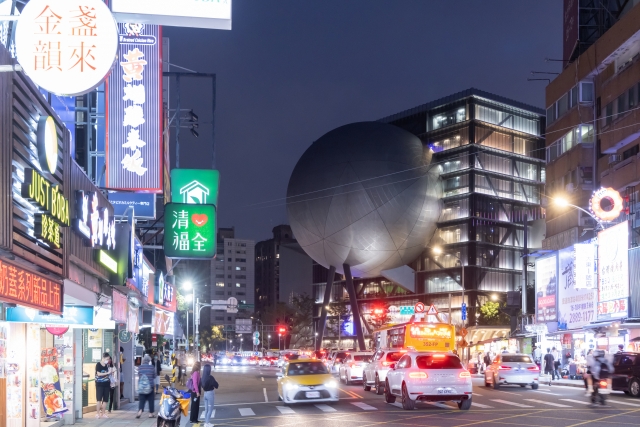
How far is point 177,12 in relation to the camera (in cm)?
1296

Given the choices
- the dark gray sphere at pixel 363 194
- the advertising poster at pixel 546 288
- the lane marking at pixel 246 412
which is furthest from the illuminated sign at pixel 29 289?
the dark gray sphere at pixel 363 194

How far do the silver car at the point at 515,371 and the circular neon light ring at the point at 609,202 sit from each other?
37.4 feet

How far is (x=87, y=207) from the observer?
1842cm

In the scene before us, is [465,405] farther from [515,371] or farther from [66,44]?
[66,44]

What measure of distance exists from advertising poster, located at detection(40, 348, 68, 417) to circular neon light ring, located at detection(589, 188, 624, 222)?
3268cm

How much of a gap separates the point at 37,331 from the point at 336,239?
7836cm

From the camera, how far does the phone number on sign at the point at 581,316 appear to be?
47281mm

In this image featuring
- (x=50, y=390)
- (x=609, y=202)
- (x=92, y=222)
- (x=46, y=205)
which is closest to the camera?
(x=46, y=205)

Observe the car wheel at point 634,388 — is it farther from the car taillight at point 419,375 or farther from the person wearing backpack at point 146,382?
the person wearing backpack at point 146,382

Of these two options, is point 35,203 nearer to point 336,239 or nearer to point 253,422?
point 253,422

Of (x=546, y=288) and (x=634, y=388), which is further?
(x=546, y=288)

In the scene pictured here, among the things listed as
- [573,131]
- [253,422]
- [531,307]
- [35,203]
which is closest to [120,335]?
[253,422]

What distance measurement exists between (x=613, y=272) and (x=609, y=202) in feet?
14.4

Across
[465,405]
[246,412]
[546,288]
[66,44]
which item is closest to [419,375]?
[465,405]
